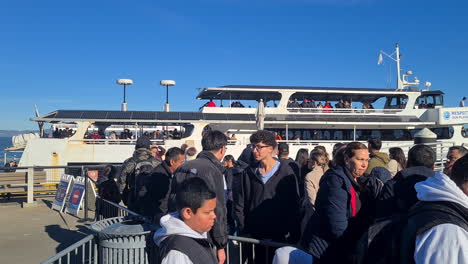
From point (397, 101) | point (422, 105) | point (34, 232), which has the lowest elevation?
point (34, 232)

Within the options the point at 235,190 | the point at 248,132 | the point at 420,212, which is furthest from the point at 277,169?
the point at 248,132

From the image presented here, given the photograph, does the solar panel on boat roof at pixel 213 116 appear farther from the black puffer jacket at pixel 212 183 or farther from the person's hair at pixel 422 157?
the person's hair at pixel 422 157

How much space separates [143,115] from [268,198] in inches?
625

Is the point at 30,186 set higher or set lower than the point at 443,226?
lower

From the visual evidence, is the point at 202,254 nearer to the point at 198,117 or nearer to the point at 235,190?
the point at 235,190

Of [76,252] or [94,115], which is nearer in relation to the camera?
[76,252]

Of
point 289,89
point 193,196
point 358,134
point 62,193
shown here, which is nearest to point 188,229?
point 193,196

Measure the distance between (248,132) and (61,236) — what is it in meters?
13.9

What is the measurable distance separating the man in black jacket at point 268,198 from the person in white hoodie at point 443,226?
7.53 feet

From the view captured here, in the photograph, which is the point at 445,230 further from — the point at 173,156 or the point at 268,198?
the point at 173,156

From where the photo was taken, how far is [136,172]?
5.56 metres

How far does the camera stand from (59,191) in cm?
966

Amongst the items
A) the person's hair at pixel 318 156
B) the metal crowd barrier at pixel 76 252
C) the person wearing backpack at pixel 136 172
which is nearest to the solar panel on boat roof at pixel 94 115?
the person wearing backpack at pixel 136 172

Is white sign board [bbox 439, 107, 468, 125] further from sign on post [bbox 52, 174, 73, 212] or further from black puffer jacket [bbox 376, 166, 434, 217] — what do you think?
black puffer jacket [bbox 376, 166, 434, 217]
